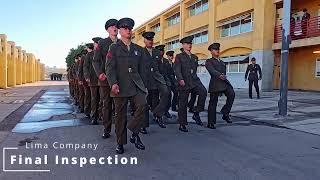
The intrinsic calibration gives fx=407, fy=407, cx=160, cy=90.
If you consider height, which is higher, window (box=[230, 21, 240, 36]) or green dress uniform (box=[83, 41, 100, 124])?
window (box=[230, 21, 240, 36])

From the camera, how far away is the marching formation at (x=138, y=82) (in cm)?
634

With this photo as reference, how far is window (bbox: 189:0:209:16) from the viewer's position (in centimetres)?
3547

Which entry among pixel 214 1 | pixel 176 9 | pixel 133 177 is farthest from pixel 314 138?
pixel 176 9

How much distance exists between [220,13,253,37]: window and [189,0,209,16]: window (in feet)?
13.7

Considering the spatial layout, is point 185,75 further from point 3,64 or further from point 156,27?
point 156,27

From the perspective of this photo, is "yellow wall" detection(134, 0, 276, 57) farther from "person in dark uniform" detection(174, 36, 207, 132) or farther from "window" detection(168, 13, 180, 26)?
"person in dark uniform" detection(174, 36, 207, 132)

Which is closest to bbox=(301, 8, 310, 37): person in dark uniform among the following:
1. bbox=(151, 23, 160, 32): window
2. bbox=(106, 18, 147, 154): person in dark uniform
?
bbox=(106, 18, 147, 154): person in dark uniform

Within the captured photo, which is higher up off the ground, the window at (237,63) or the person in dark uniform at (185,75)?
the window at (237,63)

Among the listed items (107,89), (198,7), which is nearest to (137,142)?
(107,89)

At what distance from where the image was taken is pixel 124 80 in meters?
6.35

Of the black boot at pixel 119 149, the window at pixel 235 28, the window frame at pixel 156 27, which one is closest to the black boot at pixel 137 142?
the black boot at pixel 119 149

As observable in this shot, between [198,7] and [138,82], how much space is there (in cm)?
3201

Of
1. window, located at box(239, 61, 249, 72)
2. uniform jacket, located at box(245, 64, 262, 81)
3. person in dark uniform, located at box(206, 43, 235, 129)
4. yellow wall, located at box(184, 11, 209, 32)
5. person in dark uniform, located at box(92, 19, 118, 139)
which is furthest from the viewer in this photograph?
yellow wall, located at box(184, 11, 209, 32)

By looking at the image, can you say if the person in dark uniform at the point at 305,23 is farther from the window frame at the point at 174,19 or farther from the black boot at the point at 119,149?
the window frame at the point at 174,19
